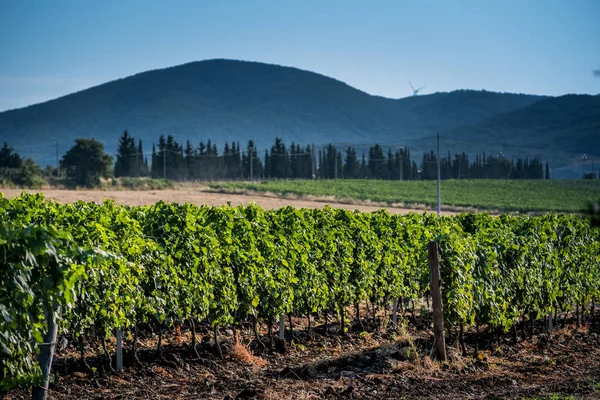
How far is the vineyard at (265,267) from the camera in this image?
34.9 feet

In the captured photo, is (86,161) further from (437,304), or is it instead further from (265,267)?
(437,304)

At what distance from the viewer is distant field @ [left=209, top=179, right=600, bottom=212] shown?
3148 inches

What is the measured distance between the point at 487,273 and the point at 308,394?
5.71 metres

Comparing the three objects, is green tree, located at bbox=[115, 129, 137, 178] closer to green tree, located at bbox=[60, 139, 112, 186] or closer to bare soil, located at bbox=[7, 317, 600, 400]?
green tree, located at bbox=[60, 139, 112, 186]

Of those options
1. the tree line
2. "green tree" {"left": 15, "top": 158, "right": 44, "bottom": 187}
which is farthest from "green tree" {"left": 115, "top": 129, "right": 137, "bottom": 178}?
"green tree" {"left": 15, "top": 158, "right": 44, "bottom": 187}

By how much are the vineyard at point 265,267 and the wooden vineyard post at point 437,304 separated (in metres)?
0.45

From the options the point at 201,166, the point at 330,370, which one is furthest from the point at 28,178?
the point at 330,370

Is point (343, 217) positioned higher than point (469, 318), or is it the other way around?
point (343, 217)

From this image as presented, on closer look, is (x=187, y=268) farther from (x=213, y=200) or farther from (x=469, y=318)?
(x=213, y=200)

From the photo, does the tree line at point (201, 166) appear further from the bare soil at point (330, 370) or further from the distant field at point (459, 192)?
the bare soil at point (330, 370)

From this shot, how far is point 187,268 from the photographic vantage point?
12578 millimetres

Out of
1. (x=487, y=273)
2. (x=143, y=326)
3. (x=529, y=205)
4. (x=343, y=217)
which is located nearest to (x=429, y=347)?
(x=487, y=273)

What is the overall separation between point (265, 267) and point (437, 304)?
10.6 feet

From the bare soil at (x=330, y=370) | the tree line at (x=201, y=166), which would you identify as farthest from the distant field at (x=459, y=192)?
the bare soil at (x=330, y=370)
